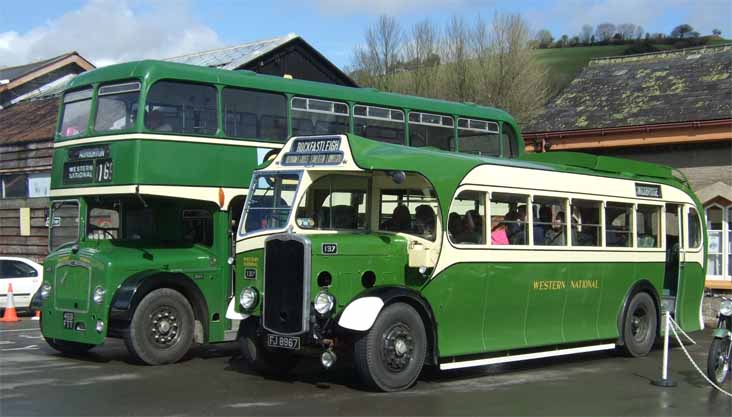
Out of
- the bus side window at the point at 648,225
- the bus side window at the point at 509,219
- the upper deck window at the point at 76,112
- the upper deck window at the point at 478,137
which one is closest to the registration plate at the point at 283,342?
the bus side window at the point at 509,219

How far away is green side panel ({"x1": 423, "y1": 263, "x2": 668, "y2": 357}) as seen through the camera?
11.4 meters

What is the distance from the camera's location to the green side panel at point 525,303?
37.3 ft

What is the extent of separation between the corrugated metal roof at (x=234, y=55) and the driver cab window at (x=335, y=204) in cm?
1850

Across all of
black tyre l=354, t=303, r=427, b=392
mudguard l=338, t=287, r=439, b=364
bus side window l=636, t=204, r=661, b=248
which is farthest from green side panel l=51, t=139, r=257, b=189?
bus side window l=636, t=204, r=661, b=248

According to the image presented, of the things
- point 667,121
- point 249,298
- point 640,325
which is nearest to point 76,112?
point 249,298

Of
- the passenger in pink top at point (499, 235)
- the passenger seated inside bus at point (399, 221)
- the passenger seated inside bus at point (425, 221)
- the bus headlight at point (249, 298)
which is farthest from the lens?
the passenger in pink top at point (499, 235)

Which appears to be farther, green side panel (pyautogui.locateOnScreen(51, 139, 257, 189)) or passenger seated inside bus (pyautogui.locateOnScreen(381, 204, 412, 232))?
green side panel (pyautogui.locateOnScreen(51, 139, 257, 189))

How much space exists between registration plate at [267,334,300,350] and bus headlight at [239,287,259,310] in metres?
0.54

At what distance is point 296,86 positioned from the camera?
49.1ft

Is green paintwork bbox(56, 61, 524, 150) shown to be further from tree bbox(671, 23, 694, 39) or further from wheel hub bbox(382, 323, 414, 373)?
tree bbox(671, 23, 694, 39)

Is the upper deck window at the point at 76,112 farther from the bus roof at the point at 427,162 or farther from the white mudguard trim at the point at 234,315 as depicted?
the bus roof at the point at 427,162

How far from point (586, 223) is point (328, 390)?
17.5 ft

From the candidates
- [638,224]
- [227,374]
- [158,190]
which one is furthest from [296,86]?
[638,224]

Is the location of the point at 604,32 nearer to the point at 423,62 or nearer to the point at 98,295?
the point at 423,62
